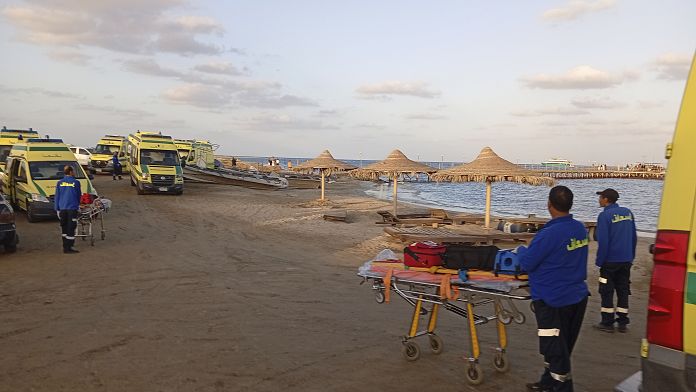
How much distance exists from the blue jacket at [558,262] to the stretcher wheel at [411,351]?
1637mm

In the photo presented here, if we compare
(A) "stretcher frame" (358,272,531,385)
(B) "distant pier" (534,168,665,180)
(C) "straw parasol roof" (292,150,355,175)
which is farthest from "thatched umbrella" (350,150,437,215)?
(B) "distant pier" (534,168,665,180)

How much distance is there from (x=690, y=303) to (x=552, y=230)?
1.49 meters

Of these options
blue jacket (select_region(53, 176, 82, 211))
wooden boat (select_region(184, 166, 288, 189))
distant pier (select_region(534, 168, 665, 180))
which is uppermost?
blue jacket (select_region(53, 176, 82, 211))

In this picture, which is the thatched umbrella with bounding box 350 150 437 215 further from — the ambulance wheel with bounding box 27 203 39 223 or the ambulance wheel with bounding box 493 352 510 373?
the ambulance wheel with bounding box 493 352 510 373

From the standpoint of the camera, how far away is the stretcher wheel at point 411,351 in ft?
17.4

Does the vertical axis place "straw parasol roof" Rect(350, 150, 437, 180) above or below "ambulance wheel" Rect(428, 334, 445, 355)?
above

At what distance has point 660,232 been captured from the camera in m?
2.80

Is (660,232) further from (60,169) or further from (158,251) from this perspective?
(60,169)

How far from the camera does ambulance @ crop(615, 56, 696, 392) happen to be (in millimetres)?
2650

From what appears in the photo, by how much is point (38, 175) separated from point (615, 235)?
1621 cm

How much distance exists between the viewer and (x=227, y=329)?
624cm

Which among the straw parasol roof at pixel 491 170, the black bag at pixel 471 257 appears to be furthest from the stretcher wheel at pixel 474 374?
the straw parasol roof at pixel 491 170

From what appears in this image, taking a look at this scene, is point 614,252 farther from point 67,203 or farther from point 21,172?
point 21,172

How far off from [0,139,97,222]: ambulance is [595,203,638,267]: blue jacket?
556 inches
